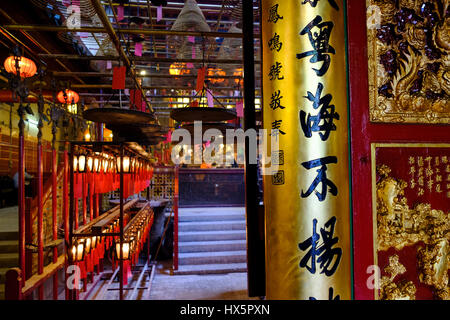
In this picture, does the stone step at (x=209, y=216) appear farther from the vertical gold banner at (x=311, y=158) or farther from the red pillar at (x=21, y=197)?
the vertical gold banner at (x=311, y=158)

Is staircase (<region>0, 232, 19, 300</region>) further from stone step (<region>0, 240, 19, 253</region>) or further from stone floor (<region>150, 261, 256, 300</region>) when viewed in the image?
stone floor (<region>150, 261, 256, 300</region>)

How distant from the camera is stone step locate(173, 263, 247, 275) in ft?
25.9

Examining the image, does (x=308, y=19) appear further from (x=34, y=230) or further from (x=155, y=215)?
(x=155, y=215)

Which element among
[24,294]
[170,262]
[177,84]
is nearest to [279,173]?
[24,294]

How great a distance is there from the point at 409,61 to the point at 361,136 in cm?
63

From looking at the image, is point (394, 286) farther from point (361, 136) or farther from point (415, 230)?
point (361, 136)

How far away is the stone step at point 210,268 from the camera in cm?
790

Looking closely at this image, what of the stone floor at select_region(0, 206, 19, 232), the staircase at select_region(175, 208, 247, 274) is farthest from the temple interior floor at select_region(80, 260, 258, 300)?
the stone floor at select_region(0, 206, 19, 232)

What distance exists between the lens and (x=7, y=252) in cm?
556

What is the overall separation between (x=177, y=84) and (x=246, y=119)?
6.00 metres

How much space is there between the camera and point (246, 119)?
62.9 inches

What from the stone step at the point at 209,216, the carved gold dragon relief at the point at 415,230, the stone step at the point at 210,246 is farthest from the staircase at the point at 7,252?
the carved gold dragon relief at the point at 415,230

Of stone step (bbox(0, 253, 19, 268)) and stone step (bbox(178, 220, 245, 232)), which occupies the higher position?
stone step (bbox(0, 253, 19, 268))

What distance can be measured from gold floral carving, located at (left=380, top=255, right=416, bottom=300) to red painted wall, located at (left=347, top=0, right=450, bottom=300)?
12cm
